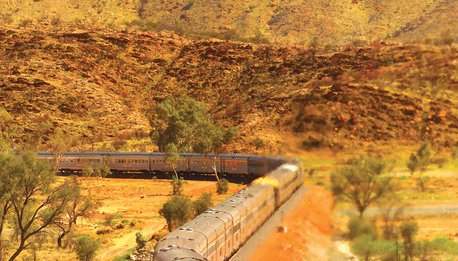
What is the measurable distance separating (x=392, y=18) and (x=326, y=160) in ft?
419

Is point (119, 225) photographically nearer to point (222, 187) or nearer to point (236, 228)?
point (222, 187)

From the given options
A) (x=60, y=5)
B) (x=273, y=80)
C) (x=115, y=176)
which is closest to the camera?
(x=115, y=176)

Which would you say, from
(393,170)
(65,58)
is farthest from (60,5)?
(393,170)

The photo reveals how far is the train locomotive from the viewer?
18.0 meters

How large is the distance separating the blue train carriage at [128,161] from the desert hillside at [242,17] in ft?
193

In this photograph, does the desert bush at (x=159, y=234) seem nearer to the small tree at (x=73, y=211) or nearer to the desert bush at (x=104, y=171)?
the small tree at (x=73, y=211)

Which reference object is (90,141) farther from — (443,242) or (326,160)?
(326,160)

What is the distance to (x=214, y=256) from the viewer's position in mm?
21453

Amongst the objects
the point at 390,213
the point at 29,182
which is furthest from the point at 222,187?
the point at 390,213

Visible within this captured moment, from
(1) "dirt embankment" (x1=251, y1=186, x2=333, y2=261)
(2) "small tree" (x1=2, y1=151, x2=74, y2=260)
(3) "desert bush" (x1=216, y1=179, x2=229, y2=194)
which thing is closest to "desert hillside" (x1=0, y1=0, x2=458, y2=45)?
(3) "desert bush" (x1=216, y1=179, x2=229, y2=194)

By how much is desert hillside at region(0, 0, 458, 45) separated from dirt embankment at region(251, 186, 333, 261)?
307 ft

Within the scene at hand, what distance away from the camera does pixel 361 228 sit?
429 inches

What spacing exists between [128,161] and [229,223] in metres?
42.7

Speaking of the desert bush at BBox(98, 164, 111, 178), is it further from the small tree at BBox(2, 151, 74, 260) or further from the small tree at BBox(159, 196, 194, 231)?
the small tree at BBox(2, 151, 74, 260)
